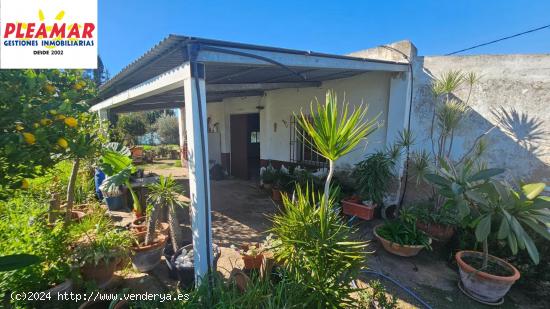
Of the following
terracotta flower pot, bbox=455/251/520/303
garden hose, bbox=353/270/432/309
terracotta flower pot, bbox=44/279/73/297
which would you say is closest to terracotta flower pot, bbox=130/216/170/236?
terracotta flower pot, bbox=44/279/73/297

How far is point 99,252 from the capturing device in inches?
95.9

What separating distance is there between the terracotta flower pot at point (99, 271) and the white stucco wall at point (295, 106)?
166 inches

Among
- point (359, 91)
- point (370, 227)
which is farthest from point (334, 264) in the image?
point (359, 91)

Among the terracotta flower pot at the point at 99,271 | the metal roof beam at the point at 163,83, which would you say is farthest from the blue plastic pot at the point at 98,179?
the terracotta flower pot at the point at 99,271

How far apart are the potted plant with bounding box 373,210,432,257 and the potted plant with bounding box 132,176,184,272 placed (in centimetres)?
291

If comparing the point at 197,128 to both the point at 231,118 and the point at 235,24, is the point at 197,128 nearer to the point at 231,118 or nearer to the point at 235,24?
the point at 235,24

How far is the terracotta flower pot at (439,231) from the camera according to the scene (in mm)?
3582

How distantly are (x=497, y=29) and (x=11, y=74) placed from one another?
10.5 m

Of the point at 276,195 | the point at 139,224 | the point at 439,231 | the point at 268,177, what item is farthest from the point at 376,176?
the point at 139,224

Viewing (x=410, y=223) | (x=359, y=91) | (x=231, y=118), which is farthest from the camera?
(x=231, y=118)

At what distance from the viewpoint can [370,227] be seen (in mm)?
4371

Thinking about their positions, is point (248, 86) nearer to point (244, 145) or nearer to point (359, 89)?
point (359, 89)

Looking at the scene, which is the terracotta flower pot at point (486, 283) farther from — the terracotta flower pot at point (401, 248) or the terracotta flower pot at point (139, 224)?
the terracotta flower pot at point (139, 224)

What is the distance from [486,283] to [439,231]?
1.05 m
